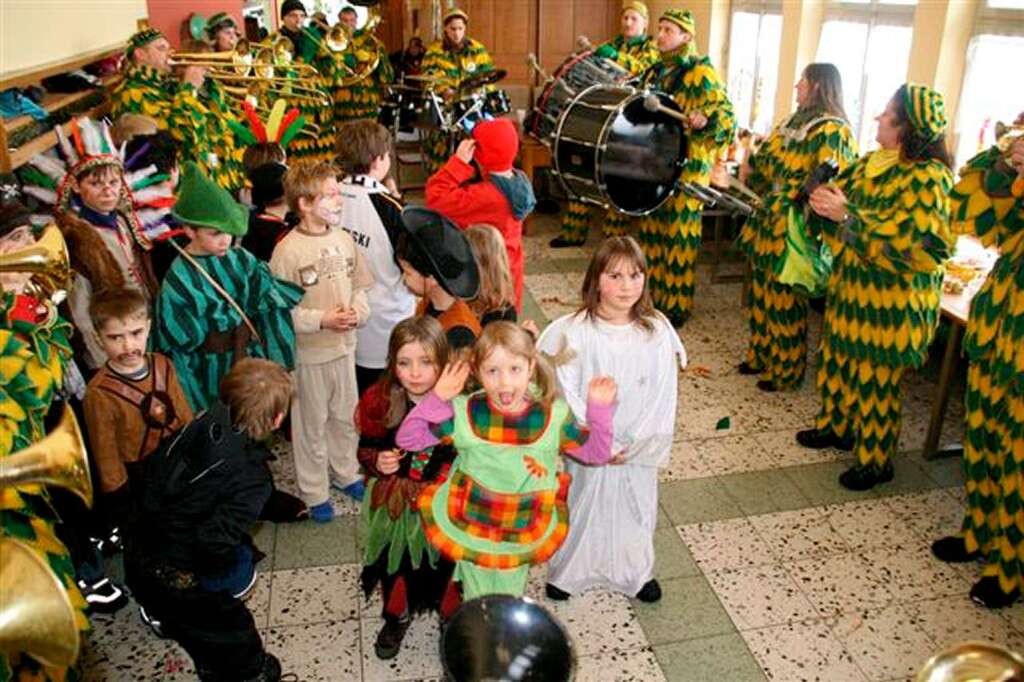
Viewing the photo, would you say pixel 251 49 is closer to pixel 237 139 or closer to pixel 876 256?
→ pixel 237 139

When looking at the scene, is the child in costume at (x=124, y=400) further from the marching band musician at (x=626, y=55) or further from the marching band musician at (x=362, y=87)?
the marching band musician at (x=362, y=87)

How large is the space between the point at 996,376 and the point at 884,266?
0.65m

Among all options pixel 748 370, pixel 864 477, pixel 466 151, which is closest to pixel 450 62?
pixel 466 151

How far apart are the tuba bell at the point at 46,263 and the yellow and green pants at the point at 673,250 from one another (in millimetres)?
3561

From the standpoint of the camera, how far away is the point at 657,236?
5.34 m

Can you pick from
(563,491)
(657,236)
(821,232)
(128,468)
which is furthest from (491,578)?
(657,236)

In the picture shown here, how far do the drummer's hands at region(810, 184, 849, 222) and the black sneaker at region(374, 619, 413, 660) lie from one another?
7.61 feet

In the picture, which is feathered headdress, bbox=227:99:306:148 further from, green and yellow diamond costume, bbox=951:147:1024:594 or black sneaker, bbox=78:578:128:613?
green and yellow diamond costume, bbox=951:147:1024:594

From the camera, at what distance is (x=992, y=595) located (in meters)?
2.94

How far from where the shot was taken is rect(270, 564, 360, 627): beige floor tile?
9.61 ft

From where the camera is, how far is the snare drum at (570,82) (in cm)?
453

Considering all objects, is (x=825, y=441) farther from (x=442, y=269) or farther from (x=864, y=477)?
(x=442, y=269)

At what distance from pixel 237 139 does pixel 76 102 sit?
93cm

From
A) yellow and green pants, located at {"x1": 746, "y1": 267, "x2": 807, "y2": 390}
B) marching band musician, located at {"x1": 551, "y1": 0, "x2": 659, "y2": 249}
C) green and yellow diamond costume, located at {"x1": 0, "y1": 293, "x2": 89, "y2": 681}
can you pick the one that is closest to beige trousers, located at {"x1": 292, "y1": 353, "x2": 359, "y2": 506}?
green and yellow diamond costume, located at {"x1": 0, "y1": 293, "x2": 89, "y2": 681}
